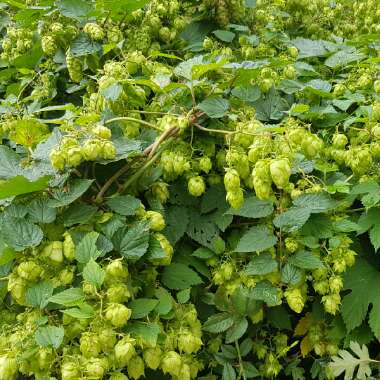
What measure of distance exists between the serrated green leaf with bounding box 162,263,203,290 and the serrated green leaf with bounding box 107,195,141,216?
30 centimetres

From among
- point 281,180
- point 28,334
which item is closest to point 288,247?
point 281,180

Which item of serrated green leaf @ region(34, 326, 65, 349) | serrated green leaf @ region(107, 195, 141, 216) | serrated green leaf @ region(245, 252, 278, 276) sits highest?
serrated green leaf @ region(107, 195, 141, 216)

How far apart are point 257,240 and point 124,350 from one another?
→ 0.65m

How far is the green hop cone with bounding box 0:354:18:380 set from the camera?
1411mm

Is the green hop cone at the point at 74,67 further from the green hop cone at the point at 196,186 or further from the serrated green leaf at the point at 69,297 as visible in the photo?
the serrated green leaf at the point at 69,297

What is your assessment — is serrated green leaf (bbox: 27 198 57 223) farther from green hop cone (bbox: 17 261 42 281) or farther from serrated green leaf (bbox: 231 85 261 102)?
serrated green leaf (bbox: 231 85 261 102)

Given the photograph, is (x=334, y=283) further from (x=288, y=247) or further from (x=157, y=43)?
(x=157, y=43)

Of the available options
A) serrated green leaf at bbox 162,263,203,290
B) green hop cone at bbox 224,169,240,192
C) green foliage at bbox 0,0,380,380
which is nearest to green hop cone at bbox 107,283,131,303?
green foliage at bbox 0,0,380,380

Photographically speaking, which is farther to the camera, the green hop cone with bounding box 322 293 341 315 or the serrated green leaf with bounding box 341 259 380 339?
the serrated green leaf with bounding box 341 259 380 339

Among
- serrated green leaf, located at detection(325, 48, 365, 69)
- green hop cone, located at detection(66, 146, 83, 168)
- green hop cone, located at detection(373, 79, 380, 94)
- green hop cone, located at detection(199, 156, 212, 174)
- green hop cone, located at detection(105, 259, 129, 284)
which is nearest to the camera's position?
green hop cone, located at detection(105, 259, 129, 284)

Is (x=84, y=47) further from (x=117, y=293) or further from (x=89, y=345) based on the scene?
(x=89, y=345)

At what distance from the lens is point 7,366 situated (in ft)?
4.67

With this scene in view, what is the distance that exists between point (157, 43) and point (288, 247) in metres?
1.37

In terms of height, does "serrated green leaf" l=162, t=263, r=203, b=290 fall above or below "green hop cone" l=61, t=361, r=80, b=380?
below
